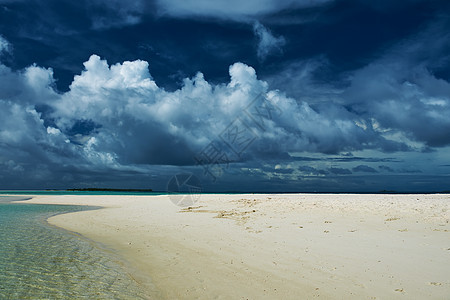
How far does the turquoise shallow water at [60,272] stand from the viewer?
7.23 metres

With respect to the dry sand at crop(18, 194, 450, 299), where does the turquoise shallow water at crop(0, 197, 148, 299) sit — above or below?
below

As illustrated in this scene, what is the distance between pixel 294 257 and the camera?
32.8 feet

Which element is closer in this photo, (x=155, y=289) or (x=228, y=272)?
(x=155, y=289)

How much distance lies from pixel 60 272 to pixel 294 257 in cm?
776

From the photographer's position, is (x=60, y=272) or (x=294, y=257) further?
(x=294, y=257)

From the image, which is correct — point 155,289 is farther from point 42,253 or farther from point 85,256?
point 42,253

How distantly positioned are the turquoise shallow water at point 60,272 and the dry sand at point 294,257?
770 mm

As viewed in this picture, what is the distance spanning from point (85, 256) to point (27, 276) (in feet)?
8.49

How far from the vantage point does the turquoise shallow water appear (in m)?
7.23

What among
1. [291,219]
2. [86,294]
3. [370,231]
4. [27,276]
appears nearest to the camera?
[86,294]

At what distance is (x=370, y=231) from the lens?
46.2ft

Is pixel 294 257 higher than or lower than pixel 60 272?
higher

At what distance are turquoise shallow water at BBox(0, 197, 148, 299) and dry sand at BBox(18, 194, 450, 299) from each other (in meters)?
0.77

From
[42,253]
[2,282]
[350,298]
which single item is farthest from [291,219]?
[2,282]
